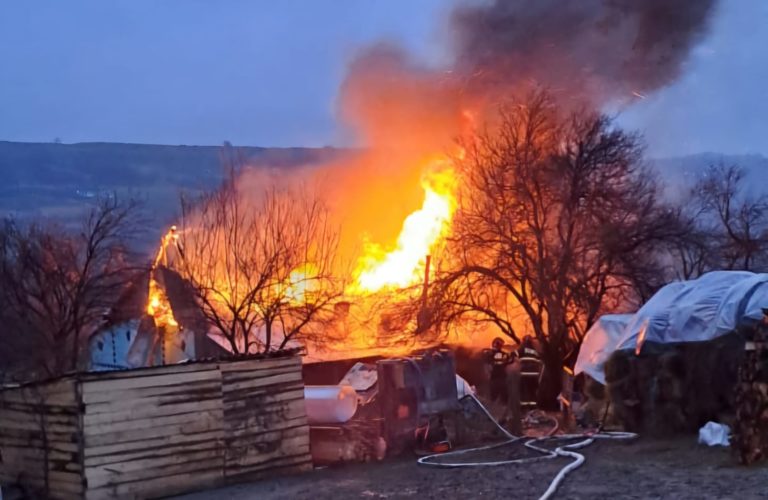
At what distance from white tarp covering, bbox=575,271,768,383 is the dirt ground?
6.84 ft

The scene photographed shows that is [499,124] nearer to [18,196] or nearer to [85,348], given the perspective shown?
[85,348]

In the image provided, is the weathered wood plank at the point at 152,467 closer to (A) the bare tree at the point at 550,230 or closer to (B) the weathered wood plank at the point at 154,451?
(B) the weathered wood plank at the point at 154,451

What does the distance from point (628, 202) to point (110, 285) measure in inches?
736

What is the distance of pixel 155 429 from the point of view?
43.0 feet

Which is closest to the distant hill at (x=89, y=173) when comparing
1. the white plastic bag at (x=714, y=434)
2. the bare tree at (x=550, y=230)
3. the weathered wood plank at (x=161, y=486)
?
the bare tree at (x=550, y=230)

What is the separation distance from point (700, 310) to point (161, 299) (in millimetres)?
16692

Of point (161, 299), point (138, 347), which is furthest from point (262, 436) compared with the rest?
point (138, 347)

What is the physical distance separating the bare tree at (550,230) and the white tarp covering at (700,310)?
6.20 m

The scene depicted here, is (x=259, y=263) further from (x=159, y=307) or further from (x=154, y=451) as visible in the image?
(x=154, y=451)

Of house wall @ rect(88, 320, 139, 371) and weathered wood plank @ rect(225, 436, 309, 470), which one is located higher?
house wall @ rect(88, 320, 139, 371)

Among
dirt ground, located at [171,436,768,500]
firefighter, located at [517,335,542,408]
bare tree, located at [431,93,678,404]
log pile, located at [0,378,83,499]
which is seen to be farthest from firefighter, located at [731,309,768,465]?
bare tree, located at [431,93,678,404]

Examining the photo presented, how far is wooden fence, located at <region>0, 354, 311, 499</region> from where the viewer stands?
12.6 metres

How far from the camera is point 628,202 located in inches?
1014

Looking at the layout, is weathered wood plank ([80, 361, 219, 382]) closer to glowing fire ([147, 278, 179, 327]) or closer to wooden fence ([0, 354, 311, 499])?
wooden fence ([0, 354, 311, 499])
